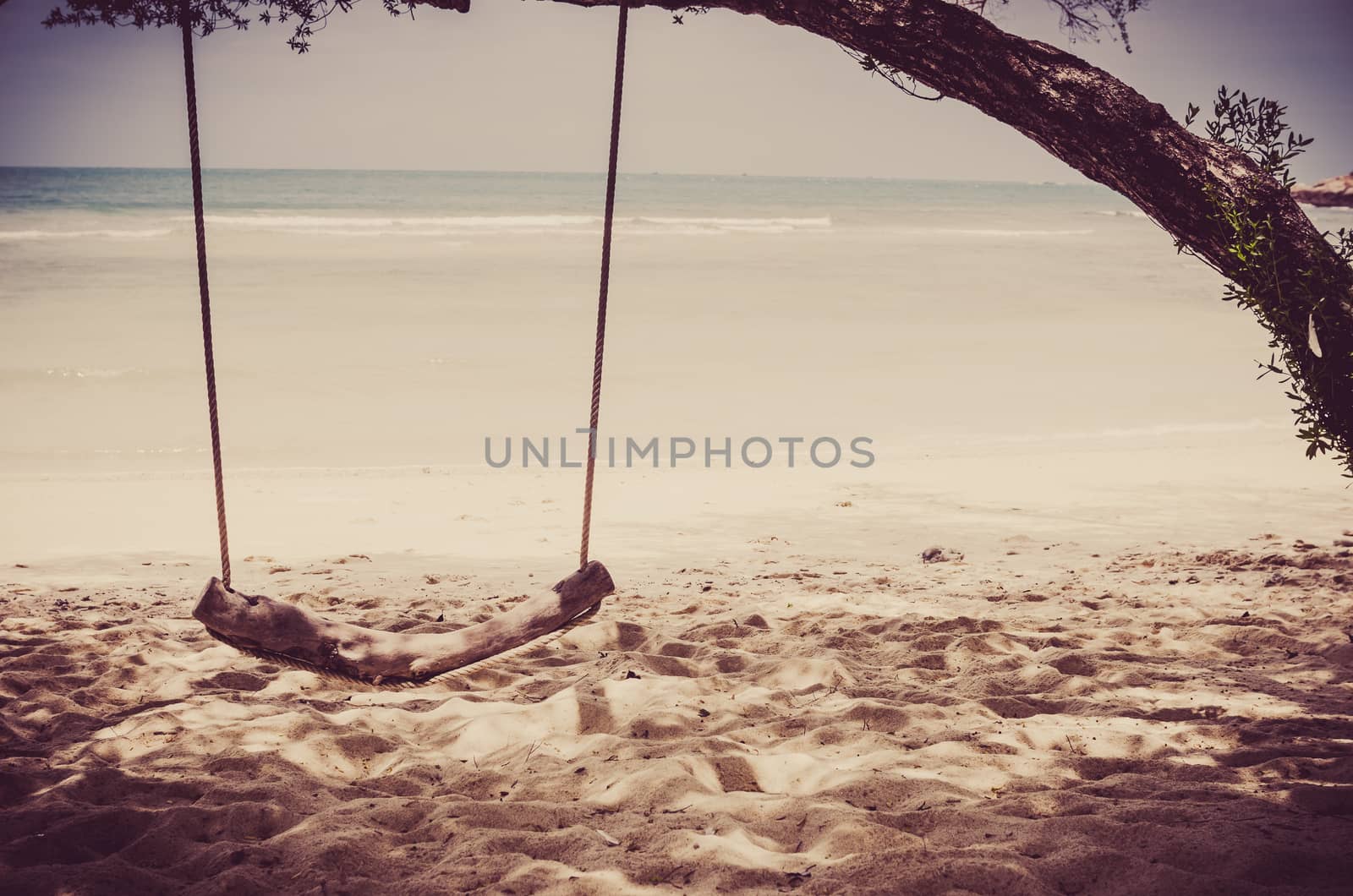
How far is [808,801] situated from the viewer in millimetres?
1997

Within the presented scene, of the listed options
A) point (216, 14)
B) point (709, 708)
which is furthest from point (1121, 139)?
point (216, 14)

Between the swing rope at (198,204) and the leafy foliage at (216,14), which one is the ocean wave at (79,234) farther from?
the swing rope at (198,204)

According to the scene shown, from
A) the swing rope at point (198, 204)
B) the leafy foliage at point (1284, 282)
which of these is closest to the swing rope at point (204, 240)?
the swing rope at point (198, 204)

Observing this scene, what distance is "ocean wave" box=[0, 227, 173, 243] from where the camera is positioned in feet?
61.6

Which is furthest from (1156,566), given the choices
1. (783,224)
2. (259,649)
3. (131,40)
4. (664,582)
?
(783,224)

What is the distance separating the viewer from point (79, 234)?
19.3 m

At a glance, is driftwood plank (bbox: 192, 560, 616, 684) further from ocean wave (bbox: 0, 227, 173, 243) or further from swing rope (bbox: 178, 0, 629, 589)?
ocean wave (bbox: 0, 227, 173, 243)

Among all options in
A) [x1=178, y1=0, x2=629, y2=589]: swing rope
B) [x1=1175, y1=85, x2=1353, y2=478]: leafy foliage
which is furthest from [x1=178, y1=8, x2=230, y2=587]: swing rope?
[x1=1175, y1=85, x2=1353, y2=478]: leafy foliage

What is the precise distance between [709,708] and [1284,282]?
5.44ft

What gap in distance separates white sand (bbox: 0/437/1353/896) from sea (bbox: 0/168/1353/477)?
169 centimetres

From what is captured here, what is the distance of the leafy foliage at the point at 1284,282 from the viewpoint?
1.90 meters

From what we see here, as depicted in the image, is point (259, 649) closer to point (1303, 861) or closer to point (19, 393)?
point (1303, 861)

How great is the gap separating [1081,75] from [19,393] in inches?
305

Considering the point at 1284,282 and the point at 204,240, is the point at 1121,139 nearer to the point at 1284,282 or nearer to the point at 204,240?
the point at 1284,282
